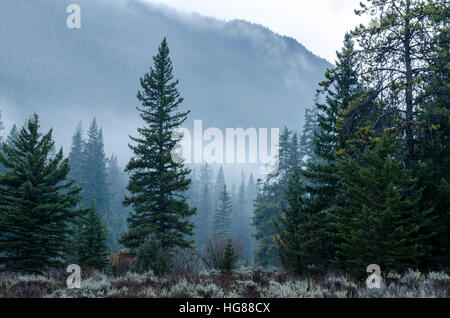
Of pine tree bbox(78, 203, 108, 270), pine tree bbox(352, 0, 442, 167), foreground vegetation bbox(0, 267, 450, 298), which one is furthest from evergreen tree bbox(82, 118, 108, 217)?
pine tree bbox(352, 0, 442, 167)

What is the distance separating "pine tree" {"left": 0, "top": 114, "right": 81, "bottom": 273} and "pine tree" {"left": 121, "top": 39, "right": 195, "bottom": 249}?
4.52m

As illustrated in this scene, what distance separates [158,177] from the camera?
786 inches

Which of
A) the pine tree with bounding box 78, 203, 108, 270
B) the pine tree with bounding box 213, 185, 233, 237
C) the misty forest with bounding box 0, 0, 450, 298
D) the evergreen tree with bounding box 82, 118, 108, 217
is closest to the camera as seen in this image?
the misty forest with bounding box 0, 0, 450, 298

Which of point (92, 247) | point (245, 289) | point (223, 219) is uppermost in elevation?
point (245, 289)

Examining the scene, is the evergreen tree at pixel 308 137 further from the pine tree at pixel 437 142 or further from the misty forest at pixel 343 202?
the pine tree at pixel 437 142

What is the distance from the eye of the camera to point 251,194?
103 metres

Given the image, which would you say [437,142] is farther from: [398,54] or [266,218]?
[266,218]

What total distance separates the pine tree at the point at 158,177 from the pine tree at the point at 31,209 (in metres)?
4.52

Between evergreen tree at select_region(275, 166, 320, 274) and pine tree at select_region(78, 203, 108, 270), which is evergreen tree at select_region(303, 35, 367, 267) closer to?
evergreen tree at select_region(275, 166, 320, 274)

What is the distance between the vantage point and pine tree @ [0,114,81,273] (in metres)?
14.3

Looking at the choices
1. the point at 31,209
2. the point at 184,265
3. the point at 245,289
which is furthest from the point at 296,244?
the point at 31,209

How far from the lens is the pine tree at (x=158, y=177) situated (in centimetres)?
1927

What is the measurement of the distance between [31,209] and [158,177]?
25.3 ft
